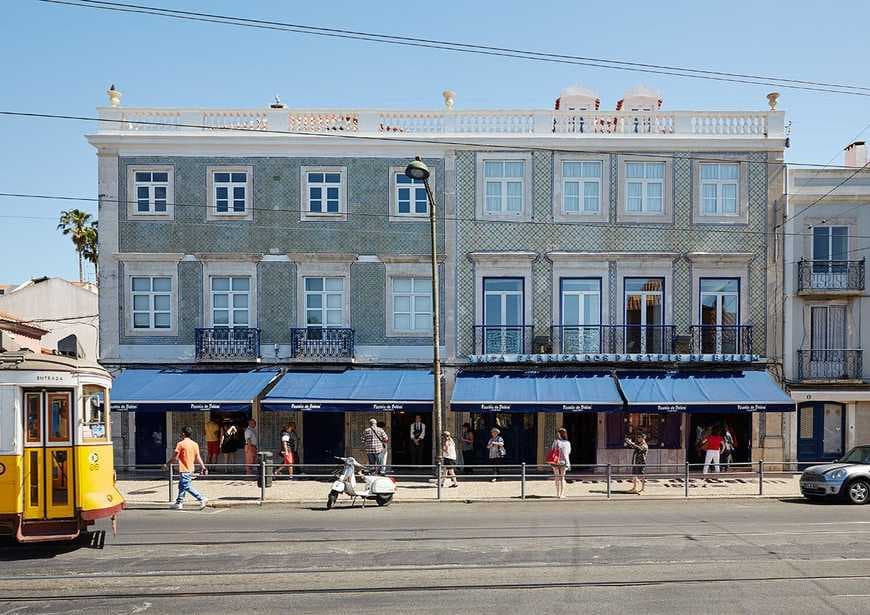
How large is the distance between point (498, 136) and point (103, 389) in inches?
555

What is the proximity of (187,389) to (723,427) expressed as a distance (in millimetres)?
15525

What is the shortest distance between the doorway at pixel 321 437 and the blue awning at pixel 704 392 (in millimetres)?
8346

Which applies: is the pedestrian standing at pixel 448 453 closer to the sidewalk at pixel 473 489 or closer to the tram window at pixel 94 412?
the sidewalk at pixel 473 489

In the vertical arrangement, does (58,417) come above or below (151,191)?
below

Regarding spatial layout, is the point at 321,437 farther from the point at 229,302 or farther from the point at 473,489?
the point at 473,489

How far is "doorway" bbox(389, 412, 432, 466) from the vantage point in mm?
22469

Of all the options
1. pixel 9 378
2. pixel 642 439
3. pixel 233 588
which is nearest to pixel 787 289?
pixel 642 439

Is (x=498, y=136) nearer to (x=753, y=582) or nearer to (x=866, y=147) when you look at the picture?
(x=866, y=147)

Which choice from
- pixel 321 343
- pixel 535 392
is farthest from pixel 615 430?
pixel 321 343

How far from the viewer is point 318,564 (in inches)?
421

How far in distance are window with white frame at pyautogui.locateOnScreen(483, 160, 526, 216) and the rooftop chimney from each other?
10.9 m

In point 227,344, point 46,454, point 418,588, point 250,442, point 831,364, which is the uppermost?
point 227,344

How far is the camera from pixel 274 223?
74.0ft

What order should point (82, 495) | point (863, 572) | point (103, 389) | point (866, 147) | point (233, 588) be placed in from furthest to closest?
point (866, 147) → point (103, 389) → point (82, 495) → point (863, 572) → point (233, 588)
